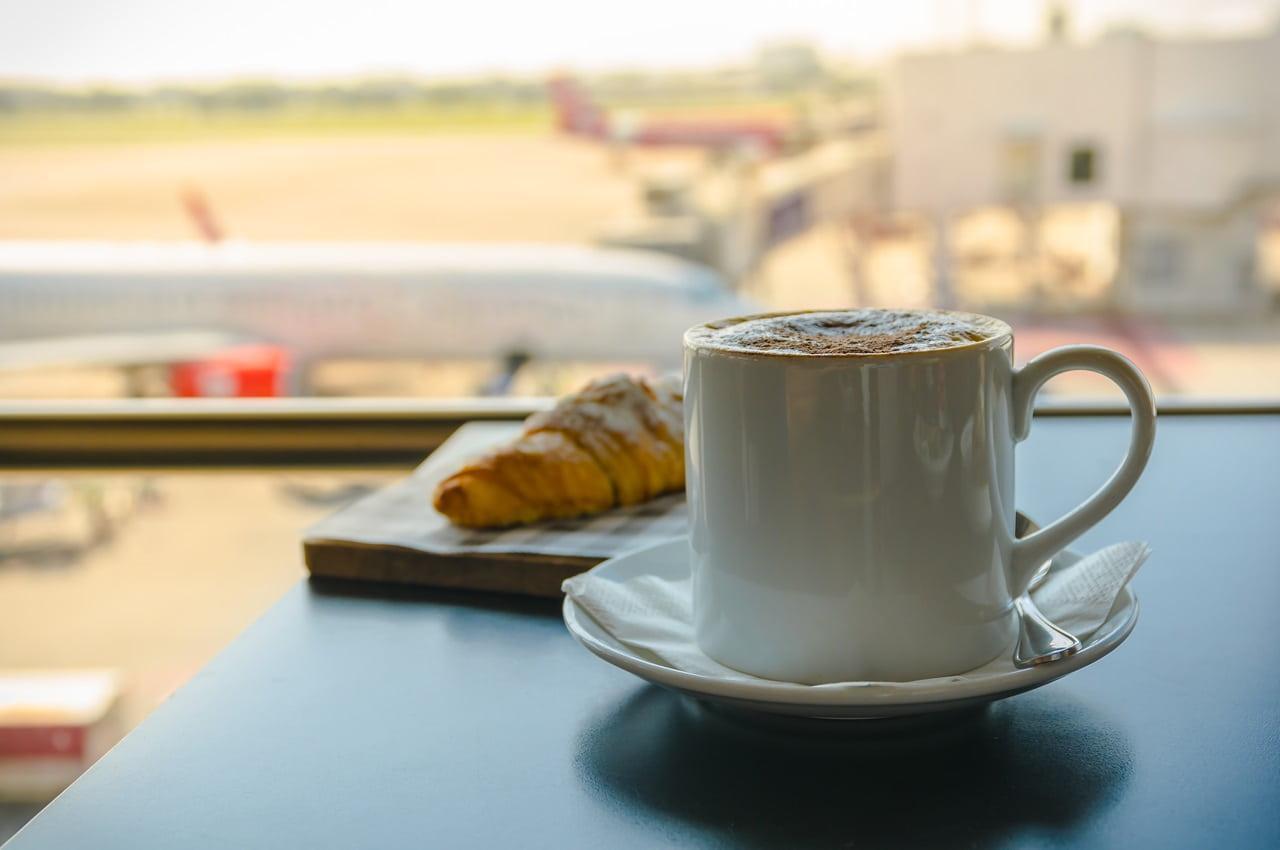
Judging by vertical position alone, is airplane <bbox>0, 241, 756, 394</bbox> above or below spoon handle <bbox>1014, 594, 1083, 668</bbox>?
below

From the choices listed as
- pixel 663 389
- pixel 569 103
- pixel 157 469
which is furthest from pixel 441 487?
pixel 569 103

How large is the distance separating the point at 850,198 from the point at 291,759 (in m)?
10.4

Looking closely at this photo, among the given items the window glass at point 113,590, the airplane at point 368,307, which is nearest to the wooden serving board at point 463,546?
the window glass at point 113,590

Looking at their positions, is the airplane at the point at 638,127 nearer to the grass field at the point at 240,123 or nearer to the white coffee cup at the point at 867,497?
the grass field at the point at 240,123

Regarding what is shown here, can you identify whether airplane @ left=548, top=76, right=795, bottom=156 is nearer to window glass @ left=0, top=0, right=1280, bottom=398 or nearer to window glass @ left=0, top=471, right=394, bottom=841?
window glass @ left=0, top=0, right=1280, bottom=398

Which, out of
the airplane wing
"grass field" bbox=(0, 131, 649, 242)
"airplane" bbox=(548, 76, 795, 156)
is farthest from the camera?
"airplane" bbox=(548, 76, 795, 156)

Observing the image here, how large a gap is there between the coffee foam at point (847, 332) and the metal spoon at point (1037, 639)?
0.28 feet

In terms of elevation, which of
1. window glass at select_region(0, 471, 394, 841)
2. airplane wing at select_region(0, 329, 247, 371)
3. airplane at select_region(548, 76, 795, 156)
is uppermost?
airplane at select_region(548, 76, 795, 156)

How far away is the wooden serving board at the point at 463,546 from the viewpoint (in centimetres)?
47

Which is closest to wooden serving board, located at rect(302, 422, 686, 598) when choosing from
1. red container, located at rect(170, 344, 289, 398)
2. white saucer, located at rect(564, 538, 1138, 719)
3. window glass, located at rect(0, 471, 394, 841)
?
white saucer, located at rect(564, 538, 1138, 719)

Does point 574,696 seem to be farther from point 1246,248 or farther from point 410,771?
point 1246,248

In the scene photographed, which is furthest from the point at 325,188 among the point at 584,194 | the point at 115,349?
the point at 115,349

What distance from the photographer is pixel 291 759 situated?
1.10 ft

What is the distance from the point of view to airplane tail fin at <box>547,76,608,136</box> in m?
14.1
